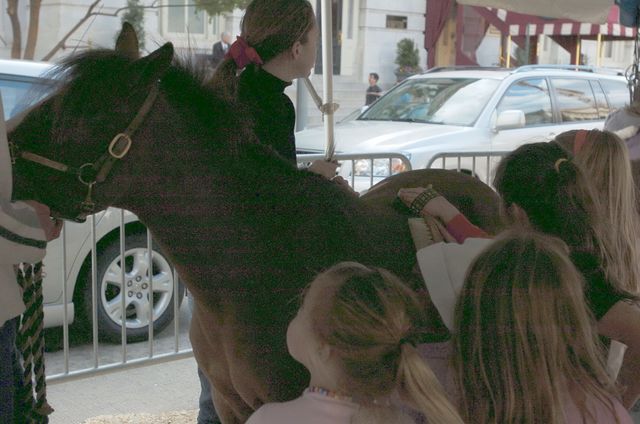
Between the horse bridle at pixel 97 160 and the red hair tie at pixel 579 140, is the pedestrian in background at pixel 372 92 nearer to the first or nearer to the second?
the red hair tie at pixel 579 140

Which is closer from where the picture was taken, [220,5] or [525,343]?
[525,343]

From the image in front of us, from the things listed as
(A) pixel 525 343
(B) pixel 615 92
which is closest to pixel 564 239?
(A) pixel 525 343

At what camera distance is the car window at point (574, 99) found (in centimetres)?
1029

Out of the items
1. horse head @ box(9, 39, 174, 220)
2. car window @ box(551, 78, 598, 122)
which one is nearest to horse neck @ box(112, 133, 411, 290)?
horse head @ box(9, 39, 174, 220)

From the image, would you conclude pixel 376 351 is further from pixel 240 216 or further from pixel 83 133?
pixel 83 133

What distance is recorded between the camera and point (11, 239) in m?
2.09

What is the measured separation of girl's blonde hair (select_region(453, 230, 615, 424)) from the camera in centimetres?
200

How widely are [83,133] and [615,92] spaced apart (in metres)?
9.67

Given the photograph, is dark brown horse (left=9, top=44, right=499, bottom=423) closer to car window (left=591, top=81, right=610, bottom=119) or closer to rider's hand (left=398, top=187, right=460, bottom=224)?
rider's hand (left=398, top=187, right=460, bottom=224)

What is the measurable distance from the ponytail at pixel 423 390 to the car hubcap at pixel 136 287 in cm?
387

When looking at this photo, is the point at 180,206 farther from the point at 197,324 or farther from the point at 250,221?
the point at 197,324

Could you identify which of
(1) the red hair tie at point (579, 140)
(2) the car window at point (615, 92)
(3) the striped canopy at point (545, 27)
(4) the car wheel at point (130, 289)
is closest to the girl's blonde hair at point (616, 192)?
(1) the red hair tie at point (579, 140)

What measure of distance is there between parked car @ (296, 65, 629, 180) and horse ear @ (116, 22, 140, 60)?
223 inches

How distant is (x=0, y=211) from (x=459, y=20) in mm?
24922
